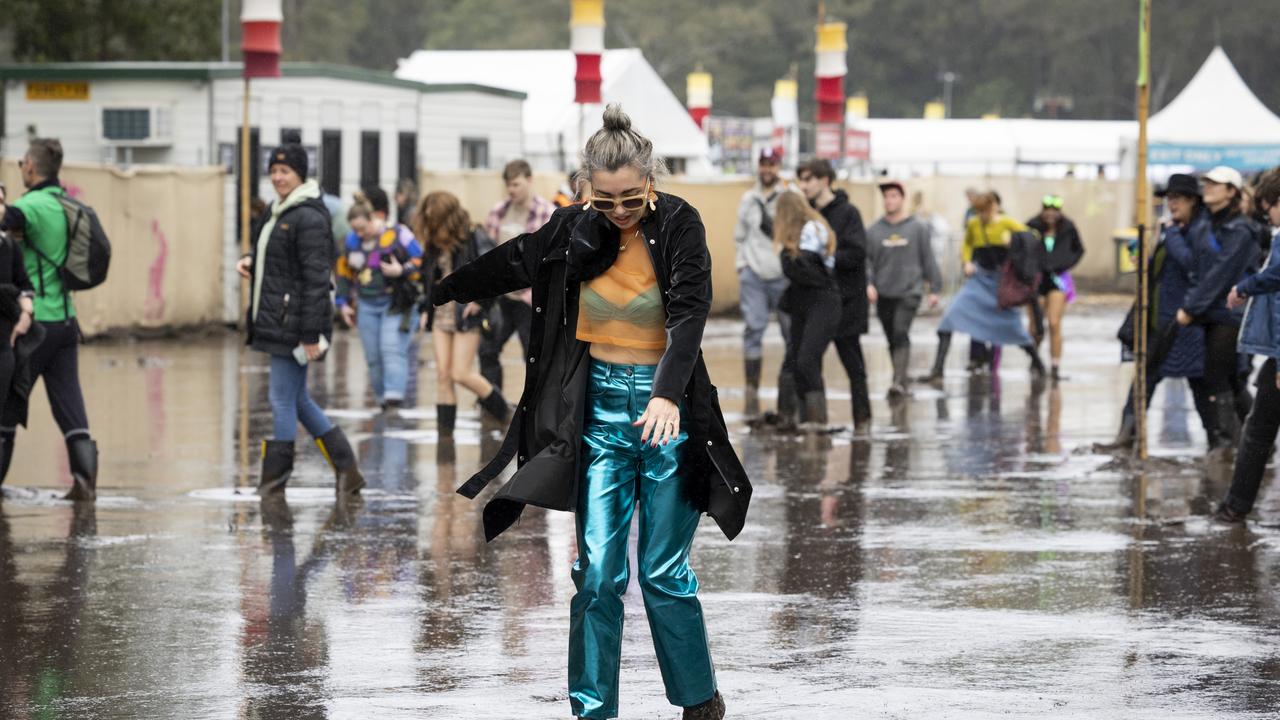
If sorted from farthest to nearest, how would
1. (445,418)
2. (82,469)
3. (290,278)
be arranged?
1. (445,418)
2. (82,469)
3. (290,278)

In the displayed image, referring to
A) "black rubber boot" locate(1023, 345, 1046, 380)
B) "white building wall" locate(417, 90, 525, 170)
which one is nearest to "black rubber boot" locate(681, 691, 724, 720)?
"black rubber boot" locate(1023, 345, 1046, 380)

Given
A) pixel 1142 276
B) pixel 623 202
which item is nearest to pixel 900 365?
pixel 1142 276

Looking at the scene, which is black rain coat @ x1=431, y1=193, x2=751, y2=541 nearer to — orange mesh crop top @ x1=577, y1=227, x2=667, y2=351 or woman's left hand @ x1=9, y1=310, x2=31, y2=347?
orange mesh crop top @ x1=577, y1=227, x2=667, y2=351

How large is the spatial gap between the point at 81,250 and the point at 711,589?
421cm

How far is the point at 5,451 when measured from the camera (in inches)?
410

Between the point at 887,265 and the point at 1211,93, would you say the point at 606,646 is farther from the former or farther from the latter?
the point at 1211,93

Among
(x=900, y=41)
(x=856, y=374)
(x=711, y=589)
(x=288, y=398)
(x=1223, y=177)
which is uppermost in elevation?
(x=900, y=41)

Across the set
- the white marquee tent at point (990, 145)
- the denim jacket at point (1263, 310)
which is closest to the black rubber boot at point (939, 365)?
the denim jacket at point (1263, 310)

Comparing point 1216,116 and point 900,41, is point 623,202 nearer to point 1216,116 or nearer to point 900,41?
point 1216,116

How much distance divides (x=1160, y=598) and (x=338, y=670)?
327 cm

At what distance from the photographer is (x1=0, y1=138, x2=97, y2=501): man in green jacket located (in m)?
10.4

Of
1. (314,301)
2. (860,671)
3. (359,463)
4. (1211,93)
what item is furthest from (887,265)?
(1211,93)

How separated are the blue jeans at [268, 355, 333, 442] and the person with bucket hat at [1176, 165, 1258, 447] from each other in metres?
4.84

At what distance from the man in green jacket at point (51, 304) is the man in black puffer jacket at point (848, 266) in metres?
5.07
